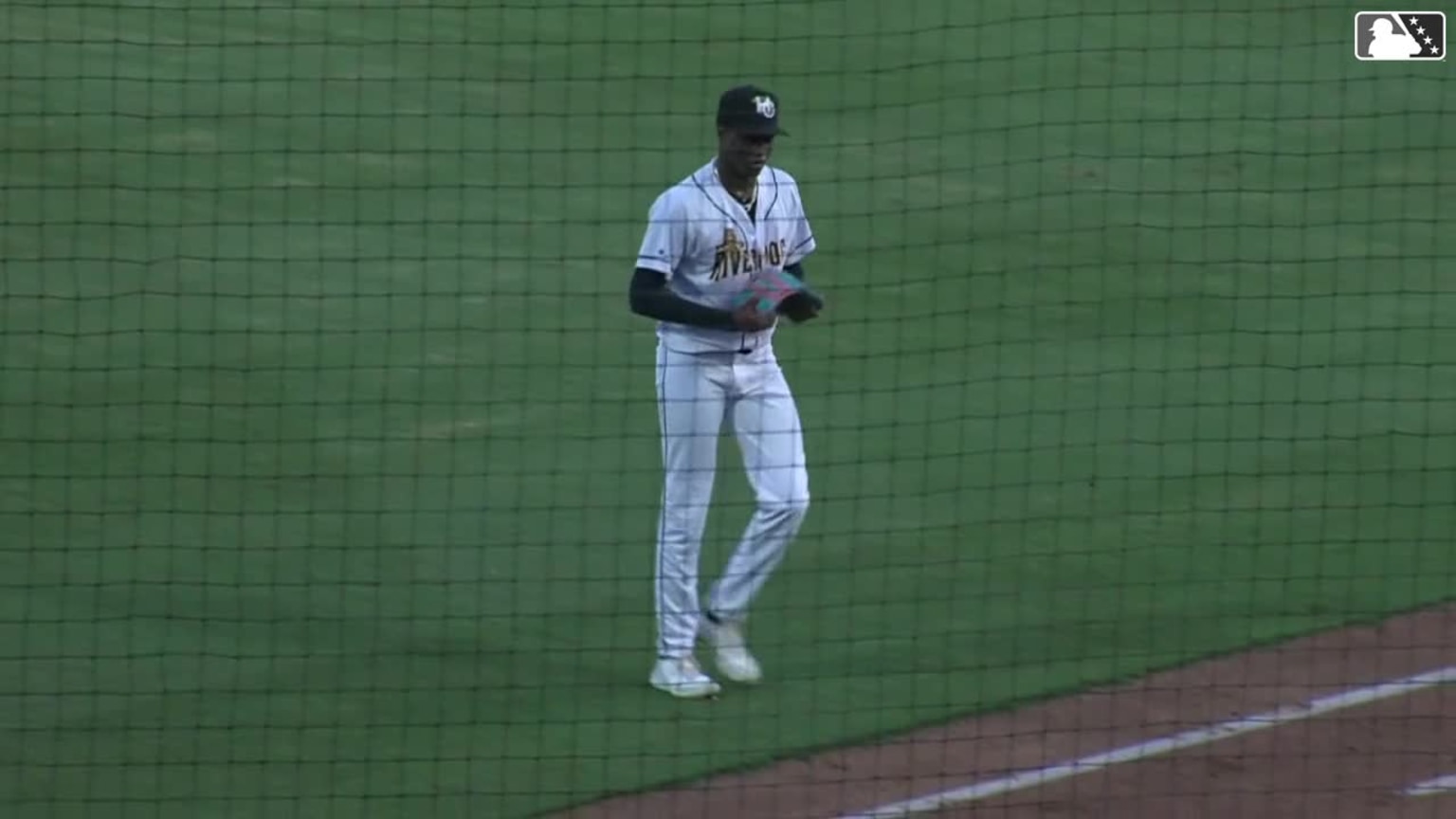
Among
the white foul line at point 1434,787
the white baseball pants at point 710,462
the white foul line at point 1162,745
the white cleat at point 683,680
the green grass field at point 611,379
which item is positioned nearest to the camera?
the white foul line at point 1162,745

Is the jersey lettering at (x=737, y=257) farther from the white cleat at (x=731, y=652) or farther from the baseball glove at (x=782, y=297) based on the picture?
the white cleat at (x=731, y=652)

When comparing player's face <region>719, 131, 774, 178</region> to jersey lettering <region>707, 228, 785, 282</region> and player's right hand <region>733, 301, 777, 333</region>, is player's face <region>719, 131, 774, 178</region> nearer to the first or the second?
jersey lettering <region>707, 228, 785, 282</region>

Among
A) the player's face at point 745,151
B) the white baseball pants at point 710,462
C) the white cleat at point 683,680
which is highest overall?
the player's face at point 745,151

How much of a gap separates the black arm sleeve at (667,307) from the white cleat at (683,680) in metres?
1.24

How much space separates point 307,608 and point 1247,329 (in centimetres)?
561

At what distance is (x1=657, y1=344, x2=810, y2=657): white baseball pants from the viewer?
8227 mm

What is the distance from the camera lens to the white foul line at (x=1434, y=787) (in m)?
7.90

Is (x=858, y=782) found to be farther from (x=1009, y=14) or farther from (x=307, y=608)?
(x=1009, y=14)

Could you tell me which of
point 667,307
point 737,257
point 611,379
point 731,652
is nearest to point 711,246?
point 737,257

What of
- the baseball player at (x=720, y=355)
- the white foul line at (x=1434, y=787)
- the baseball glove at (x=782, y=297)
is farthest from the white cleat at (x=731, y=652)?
the white foul line at (x=1434, y=787)

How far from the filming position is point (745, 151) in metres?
8.05

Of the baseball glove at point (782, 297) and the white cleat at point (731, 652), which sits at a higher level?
the baseball glove at point (782, 297)

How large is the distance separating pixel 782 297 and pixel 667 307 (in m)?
0.39

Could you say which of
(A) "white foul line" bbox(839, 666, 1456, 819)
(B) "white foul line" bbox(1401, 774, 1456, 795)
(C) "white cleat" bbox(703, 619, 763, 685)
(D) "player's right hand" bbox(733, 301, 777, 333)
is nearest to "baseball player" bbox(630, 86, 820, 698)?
(D) "player's right hand" bbox(733, 301, 777, 333)
